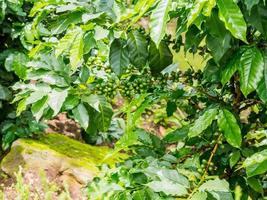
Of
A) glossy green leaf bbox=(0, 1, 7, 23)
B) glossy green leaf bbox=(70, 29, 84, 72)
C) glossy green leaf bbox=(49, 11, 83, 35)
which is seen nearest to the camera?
glossy green leaf bbox=(70, 29, 84, 72)

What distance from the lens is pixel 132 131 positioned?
1820mm

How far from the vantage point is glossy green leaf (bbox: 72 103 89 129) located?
6.00 feet

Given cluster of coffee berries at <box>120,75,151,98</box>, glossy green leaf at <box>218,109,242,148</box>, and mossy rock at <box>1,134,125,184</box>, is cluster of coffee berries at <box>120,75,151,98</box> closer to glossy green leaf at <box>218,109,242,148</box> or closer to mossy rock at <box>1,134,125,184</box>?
glossy green leaf at <box>218,109,242,148</box>

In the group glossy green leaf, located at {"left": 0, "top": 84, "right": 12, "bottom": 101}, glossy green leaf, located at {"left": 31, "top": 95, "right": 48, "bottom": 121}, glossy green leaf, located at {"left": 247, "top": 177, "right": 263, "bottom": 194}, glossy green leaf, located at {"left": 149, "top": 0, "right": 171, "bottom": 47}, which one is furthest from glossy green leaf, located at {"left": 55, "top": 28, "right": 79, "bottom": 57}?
glossy green leaf, located at {"left": 0, "top": 84, "right": 12, "bottom": 101}

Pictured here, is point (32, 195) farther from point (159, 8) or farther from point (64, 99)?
point (159, 8)

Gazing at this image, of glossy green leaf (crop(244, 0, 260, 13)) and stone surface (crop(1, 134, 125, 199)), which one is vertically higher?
glossy green leaf (crop(244, 0, 260, 13))

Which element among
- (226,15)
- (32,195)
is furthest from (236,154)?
(32,195)

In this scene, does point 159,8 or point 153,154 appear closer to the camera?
point 159,8

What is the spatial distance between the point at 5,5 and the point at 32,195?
164 centimetres

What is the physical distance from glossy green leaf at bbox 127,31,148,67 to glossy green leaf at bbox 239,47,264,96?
0.34 metres

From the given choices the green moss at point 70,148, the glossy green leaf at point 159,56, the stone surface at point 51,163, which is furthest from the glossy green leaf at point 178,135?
the green moss at point 70,148

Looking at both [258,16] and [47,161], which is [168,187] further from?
[47,161]

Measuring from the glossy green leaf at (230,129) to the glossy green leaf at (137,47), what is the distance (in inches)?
13.2

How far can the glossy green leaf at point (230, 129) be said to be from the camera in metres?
1.58
